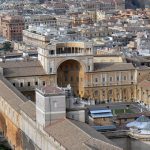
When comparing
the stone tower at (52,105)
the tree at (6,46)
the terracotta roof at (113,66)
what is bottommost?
the tree at (6,46)

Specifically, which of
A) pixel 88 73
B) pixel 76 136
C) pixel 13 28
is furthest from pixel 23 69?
pixel 13 28

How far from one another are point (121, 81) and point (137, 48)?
17.8 meters

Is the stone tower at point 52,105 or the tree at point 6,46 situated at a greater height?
the stone tower at point 52,105

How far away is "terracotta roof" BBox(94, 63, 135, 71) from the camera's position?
5633 cm

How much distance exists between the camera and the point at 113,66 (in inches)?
2234

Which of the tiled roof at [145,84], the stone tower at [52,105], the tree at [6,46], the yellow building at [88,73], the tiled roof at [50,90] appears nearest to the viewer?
the stone tower at [52,105]

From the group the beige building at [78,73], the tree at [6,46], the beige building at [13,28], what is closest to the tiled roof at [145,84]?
the beige building at [78,73]

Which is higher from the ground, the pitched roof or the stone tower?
the stone tower

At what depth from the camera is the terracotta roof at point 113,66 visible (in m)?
56.3

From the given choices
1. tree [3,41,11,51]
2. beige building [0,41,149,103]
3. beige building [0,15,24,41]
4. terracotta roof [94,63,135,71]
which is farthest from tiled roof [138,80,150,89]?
beige building [0,15,24,41]

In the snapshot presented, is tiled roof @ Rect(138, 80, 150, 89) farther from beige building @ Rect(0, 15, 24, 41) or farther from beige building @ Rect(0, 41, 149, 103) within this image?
beige building @ Rect(0, 15, 24, 41)

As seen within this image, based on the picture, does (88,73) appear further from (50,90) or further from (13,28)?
(13,28)

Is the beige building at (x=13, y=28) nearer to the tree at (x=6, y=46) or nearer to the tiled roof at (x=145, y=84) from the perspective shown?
the tree at (x=6, y=46)

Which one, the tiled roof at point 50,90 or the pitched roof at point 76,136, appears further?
the tiled roof at point 50,90
